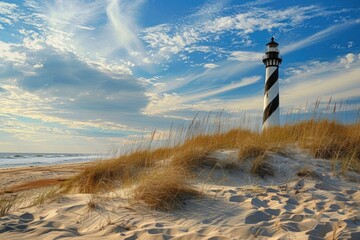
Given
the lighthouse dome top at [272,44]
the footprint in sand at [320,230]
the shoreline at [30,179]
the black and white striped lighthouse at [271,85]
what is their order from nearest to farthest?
the footprint in sand at [320,230] < the shoreline at [30,179] < the black and white striped lighthouse at [271,85] < the lighthouse dome top at [272,44]

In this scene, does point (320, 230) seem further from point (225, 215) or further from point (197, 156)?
point (197, 156)

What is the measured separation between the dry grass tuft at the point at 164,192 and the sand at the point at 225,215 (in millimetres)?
102

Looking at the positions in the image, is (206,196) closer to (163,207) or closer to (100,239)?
(163,207)

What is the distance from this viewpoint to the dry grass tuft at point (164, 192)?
3.35 meters

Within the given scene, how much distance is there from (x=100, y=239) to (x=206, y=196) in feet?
4.35

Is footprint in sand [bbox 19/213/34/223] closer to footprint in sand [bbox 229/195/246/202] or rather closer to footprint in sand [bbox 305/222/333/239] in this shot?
footprint in sand [bbox 229/195/246/202]

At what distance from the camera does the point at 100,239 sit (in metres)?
2.74

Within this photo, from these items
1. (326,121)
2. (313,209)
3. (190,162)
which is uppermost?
(326,121)

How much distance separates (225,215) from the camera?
10.1ft

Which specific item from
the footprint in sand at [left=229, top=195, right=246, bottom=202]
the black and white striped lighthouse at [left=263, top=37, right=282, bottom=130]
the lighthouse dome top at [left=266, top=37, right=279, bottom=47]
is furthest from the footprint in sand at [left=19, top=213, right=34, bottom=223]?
the lighthouse dome top at [left=266, top=37, right=279, bottom=47]

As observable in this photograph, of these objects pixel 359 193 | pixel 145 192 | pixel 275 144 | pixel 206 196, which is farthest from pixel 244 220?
pixel 275 144

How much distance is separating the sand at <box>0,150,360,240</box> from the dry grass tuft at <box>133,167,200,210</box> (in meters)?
0.10

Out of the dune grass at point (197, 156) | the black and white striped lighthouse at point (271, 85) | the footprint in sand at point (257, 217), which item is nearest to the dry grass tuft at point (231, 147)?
the dune grass at point (197, 156)

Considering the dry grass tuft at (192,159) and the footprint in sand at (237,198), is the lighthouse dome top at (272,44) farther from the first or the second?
the footprint in sand at (237,198)
